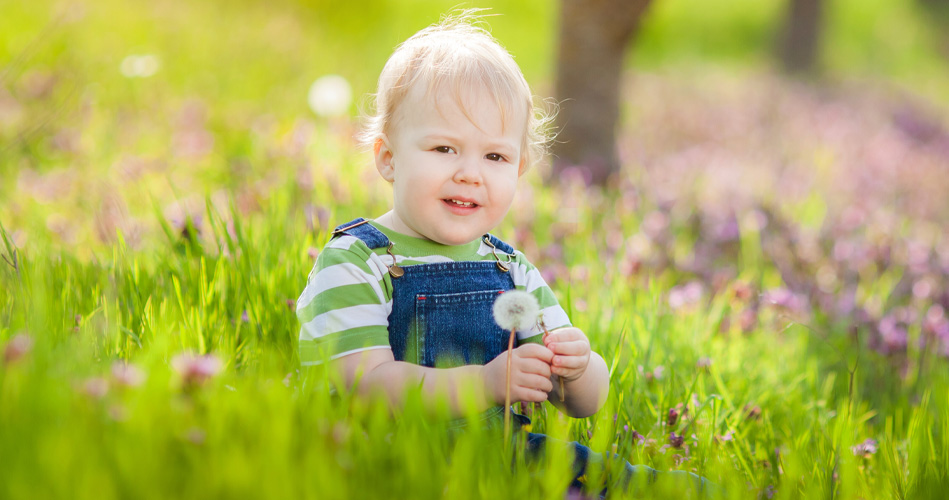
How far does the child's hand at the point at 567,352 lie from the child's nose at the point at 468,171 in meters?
0.53

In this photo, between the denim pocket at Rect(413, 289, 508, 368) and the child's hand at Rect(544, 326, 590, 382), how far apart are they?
314mm

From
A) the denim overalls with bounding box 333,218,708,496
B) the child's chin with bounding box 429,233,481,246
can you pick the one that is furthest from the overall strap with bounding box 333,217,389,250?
the child's chin with bounding box 429,233,481,246

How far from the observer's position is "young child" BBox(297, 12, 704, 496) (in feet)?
6.63

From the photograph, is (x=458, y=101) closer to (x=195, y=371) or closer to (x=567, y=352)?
(x=567, y=352)

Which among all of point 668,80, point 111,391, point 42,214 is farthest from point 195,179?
point 668,80

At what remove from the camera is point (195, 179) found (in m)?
5.17

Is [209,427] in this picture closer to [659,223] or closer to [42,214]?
[42,214]

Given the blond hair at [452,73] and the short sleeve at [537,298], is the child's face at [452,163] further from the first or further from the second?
the short sleeve at [537,298]

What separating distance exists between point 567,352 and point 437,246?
59 cm

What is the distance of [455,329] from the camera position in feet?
7.13

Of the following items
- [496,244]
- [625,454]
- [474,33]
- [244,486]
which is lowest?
[625,454]

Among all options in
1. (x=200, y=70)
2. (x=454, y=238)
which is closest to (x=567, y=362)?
(x=454, y=238)

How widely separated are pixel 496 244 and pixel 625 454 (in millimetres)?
804

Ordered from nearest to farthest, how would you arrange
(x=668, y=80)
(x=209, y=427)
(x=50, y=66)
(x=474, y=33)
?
1. (x=209, y=427)
2. (x=474, y=33)
3. (x=50, y=66)
4. (x=668, y=80)
